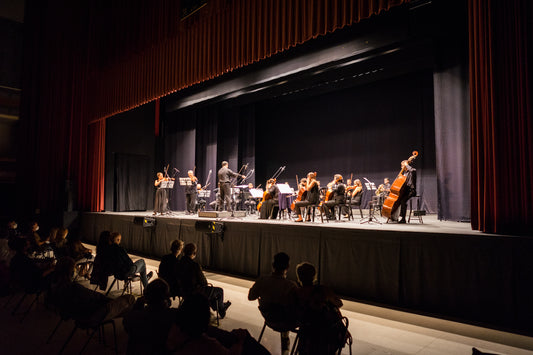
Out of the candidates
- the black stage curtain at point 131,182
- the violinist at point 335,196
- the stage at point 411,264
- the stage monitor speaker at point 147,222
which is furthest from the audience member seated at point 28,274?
the black stage curtain at point 131,182

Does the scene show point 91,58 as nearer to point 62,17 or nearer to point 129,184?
point 62,17

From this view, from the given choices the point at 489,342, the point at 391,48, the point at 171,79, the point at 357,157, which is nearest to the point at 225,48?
the point at 171,79

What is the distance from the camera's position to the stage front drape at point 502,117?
3965 millimetres

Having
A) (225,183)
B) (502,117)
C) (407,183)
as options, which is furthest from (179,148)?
(502,117)

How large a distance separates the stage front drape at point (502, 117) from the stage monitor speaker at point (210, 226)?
14.0 feet

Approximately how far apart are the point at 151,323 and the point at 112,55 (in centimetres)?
926

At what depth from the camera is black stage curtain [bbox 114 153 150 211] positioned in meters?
13.1

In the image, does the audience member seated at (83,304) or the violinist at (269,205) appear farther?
the violinist at (269,205)

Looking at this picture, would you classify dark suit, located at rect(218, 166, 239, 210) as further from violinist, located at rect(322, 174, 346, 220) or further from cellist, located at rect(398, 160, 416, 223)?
cellist, located at rect(398, 160, 416, 223)

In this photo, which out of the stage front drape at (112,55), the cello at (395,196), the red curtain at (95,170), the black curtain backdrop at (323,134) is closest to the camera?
the stage front drape at (112,55)

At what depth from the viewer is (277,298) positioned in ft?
9.46

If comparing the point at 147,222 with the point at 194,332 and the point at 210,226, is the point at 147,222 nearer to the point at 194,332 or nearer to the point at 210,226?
the point at 210,226

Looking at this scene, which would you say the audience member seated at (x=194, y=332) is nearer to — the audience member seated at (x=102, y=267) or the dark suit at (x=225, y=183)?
the audience member seated at (x=102, y=267)

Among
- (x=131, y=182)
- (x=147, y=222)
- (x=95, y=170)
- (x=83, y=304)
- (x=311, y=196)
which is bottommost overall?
(x=83, y=304)
